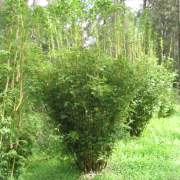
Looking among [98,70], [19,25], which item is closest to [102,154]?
[98,70]

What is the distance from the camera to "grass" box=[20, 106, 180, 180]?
242 inches

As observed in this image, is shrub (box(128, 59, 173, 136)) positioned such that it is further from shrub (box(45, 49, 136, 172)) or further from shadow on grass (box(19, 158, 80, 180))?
shrub (box(45, 49, 136, 172))

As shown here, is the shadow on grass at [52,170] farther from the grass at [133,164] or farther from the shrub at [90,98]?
the shrub at [90,98]

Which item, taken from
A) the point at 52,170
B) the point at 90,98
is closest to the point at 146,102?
the point at 52,170

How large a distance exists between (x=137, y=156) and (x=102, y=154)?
4.34 feet

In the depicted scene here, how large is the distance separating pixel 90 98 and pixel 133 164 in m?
1.61

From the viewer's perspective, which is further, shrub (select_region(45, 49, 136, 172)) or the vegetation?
shrub (select_region(45, 49, 136, 172))

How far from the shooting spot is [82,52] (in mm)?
5844

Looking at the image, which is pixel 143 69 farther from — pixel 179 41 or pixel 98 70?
pixel 179 41

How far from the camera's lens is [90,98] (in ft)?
18.9

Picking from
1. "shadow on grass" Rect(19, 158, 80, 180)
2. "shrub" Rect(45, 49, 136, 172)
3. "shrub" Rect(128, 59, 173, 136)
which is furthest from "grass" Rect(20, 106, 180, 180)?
"shrub" Rect(45, 49, 136, 172)

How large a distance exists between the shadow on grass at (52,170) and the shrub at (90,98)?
1.47ft

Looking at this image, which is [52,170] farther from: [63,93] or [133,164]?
[63,93]

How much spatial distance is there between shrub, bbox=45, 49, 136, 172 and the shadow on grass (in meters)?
0.45
